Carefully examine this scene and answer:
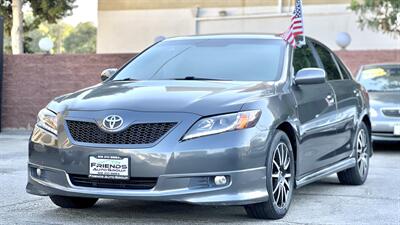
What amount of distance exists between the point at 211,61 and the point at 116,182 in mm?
1748

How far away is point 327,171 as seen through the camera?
677cm

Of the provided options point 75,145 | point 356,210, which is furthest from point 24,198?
point 356,210

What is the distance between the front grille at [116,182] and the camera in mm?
5055

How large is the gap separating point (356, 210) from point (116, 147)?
2.39 m

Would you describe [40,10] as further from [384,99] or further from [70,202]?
[70,202]

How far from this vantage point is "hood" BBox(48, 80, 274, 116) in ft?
16.9

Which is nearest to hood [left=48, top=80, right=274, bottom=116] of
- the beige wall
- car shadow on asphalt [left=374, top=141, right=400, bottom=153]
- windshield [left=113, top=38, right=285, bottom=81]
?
windshield [left=113, top=38, right=285, bottom=81]

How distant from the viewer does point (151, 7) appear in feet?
89.4

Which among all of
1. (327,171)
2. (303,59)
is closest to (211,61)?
(303,59)

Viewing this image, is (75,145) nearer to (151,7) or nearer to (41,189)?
(41,189)

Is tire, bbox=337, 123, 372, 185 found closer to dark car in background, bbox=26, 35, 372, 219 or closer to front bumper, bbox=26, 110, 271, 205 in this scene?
dark car in background, bbox=26, 35, 372, 219

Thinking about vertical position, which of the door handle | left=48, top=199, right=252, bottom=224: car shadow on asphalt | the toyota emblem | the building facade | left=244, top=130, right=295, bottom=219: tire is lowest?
the building facade

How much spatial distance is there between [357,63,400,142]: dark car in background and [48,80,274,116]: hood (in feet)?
18.9

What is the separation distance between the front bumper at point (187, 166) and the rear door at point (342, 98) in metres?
2.06
